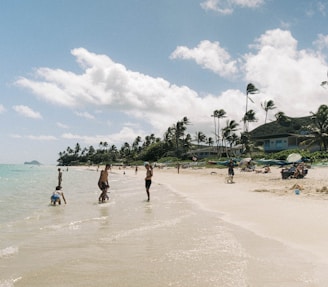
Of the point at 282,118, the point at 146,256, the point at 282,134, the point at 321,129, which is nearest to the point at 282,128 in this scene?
the point at 282,118

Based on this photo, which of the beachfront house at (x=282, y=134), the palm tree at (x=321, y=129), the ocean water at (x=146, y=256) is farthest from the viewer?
the beachfront house at (x=282, y=134)

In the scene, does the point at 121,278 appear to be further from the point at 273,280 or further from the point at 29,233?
the point at 29,233

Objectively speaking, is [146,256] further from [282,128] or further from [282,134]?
[282,128]

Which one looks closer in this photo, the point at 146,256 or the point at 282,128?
the point at 146,256

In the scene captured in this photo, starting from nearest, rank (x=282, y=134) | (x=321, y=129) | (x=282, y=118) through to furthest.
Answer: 1. (x=321, y=129)
2. (x=282, y=134)
3. (x=282, y=118)

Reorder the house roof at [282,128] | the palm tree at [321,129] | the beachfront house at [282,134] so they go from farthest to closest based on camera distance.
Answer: the house roof at [282,128]
the beachfront house at [282,134]
the palm tree at [321,129]

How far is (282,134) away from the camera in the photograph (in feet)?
199

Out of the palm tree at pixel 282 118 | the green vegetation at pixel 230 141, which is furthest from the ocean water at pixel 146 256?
the palm tree at pixel 282 118

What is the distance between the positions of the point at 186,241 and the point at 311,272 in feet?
8.97

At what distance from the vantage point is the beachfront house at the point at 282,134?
59291mm

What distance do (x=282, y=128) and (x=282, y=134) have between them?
977 centimetres

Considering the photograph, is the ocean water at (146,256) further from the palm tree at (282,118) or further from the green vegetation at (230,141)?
the palm tree at (282,118)

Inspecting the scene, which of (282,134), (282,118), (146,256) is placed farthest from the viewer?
(282,118)

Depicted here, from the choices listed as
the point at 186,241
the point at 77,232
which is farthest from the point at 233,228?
the point at 77,232
